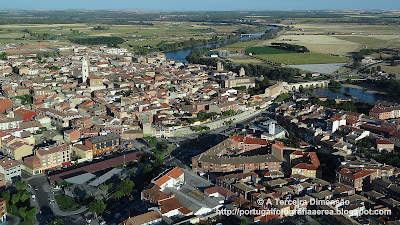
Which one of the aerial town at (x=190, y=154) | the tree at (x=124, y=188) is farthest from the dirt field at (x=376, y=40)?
the tree at (x=124, y=188)

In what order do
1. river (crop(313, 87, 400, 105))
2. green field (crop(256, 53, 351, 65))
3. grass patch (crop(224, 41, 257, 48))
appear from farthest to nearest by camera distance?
grass patch (crop(224, 41, 257, 48)) → green field (crop(256, 53, 351, 65)) → river (crop(313, 87, 400, 105))

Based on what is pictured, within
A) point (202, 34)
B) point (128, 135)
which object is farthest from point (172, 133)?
point (202, 34)

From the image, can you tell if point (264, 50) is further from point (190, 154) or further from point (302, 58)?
point (190, 154)

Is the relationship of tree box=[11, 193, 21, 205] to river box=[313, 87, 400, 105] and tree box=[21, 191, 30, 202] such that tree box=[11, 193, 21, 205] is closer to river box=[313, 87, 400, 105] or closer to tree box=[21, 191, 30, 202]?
tree box=[21, 191, 30, 202]

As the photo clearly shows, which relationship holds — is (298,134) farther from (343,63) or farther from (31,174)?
(343,63)

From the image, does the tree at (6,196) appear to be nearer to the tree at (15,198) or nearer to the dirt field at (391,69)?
the tree at (15,198)

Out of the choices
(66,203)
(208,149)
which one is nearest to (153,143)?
(208,149)

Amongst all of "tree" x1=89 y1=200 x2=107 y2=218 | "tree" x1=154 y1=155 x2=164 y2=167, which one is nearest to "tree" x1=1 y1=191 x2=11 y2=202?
"tree" x1=89 y1=200 x2=107 y2=218
